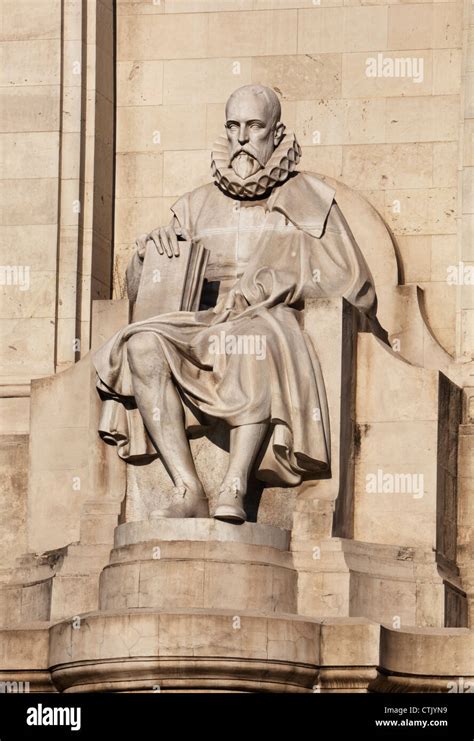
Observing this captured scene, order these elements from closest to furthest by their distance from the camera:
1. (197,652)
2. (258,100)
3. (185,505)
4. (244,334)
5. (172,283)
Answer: (197,652) → (185,505) → (244,334) → (172,283) → (258,100)

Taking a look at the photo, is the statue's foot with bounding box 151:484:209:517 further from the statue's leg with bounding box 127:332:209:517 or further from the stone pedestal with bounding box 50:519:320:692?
the stone pedestal with bounding box 50:519:320:692

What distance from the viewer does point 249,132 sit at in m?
17.8

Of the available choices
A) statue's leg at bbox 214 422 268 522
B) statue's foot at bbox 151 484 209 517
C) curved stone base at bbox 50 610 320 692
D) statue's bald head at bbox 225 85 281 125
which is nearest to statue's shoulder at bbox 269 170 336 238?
statue's bald head at bbox 225 85 281 125

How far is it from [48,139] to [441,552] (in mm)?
4527

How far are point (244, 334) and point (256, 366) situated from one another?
0.87 ft

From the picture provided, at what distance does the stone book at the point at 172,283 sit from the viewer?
1744 centimetres

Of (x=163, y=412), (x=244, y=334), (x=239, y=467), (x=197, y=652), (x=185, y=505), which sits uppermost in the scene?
(x=244, y=334)

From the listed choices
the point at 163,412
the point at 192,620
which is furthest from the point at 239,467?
the point at 192,620

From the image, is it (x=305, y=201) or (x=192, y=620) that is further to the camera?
(x=305, y=201)

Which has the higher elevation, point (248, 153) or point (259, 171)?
point (248, 153)

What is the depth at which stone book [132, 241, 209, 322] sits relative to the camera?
1744 centimetres

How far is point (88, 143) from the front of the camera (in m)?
19.5

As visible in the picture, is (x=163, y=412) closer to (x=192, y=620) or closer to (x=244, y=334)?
(x=244, y=334)

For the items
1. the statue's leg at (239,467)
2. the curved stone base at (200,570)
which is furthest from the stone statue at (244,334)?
the curved stone base at (200,570)
